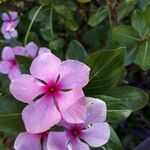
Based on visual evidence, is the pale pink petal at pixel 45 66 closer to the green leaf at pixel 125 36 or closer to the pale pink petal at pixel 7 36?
the green leaf at pixel 125 36

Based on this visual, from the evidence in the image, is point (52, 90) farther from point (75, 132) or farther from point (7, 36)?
point (7, 36)

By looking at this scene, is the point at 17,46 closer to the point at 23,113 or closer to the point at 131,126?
the point at 131,126

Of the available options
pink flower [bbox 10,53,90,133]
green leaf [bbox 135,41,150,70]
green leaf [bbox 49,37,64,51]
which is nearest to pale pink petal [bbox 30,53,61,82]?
pink flower [bbox 10,53,90,133]

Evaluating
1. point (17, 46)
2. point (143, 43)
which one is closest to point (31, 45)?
point (17, 46)

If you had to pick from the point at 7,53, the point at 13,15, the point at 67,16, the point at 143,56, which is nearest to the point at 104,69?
the point at 143,56

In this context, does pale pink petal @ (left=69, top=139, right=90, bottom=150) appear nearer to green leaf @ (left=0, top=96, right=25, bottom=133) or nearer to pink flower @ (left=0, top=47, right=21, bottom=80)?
green leaf @ (left=0, top=96, right=25, bottom=133)
